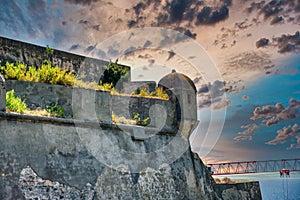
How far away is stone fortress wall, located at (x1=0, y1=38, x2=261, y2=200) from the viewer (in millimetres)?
11594

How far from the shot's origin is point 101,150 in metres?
13.7

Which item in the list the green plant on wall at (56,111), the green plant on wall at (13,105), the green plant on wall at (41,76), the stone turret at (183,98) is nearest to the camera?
the green plant on wall at (13,105)

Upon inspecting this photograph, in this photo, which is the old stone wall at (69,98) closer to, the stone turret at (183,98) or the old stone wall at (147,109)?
the old stone wall at (147,109)

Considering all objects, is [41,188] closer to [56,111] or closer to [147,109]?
[56,111]

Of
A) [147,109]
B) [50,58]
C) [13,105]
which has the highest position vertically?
[50,58]

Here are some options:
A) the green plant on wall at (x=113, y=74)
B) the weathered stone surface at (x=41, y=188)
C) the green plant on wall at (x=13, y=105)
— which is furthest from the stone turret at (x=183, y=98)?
the green plant on wall at (x=13, y=105)

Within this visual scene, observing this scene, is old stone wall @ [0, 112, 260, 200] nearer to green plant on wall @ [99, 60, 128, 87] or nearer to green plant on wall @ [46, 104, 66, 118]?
green plant on wall @ [46, 104, 66, 118]

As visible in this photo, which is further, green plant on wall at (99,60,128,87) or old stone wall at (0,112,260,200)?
green plant on wall at (99,60,128,87)

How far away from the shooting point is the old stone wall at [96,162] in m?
11.4

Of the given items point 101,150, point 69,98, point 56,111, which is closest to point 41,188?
point 101,150

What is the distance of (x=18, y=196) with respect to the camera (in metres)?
10.9

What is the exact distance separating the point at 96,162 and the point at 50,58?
6796 millimetres

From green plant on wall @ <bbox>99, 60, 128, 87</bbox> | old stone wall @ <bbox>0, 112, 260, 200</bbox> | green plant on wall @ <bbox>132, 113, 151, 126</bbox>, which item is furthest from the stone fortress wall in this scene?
green plant on wall @ <bbox>99, 60, 128, 87</bbox>

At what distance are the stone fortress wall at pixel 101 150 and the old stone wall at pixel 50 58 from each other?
0.08 m
